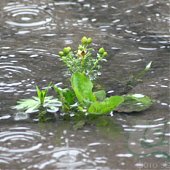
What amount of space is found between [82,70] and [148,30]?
0.78 metres

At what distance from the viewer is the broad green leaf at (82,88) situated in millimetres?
2041

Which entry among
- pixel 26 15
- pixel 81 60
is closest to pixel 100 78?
pixel 81 60

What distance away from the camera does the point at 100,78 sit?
91.3 inches

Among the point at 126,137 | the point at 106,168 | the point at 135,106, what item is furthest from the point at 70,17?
the point at 106,168

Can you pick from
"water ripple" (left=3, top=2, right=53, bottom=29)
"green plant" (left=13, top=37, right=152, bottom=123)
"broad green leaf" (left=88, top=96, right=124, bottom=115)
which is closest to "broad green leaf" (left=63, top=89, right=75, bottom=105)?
"green plant" (left=13, top=37, right=152, bottom=123)

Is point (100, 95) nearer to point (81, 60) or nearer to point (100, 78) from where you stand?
point (81, 60)

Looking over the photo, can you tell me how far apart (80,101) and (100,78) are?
0.30 m

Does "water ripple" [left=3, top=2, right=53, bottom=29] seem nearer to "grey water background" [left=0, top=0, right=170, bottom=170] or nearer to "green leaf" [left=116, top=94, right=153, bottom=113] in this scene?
"grey water background" [left=0, top=0, right=170, bottom=170]

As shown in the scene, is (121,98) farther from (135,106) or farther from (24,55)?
(24,55)

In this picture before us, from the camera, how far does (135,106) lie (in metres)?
2.07

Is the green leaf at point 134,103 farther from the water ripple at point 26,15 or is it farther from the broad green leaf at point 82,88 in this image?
the water ripple at point 26,15

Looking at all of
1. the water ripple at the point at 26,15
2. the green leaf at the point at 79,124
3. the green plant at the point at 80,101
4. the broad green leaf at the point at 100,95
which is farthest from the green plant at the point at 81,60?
the water ripple at the point at 26,15

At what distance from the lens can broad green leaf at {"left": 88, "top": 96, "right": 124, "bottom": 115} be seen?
1.97m

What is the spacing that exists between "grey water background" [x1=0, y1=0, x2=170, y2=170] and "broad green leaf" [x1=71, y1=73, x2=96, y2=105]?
106 mm
